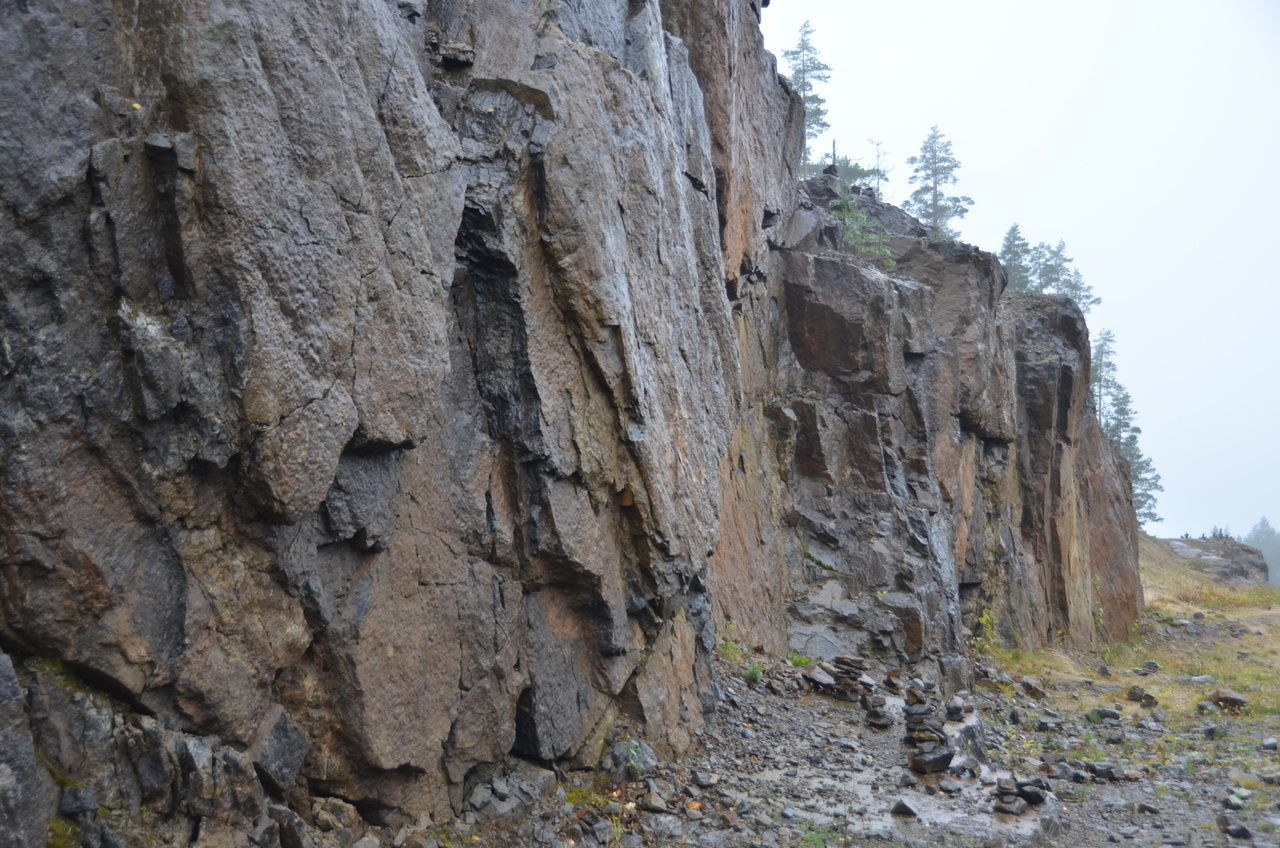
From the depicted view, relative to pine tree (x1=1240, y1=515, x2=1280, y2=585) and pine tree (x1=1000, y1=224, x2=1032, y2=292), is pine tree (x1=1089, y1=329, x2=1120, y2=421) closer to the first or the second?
pine tree (x1=1000, y1=224, x2=1032, y2=292)

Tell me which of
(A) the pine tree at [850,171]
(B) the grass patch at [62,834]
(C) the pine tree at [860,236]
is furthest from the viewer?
(A) the pine tree at [850,171]

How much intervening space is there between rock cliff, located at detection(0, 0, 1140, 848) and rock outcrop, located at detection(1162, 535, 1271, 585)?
40134 mm

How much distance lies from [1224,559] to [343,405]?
51.2 meters

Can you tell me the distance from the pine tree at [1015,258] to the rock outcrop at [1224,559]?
15670mm

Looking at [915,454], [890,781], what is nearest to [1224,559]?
[915,454]

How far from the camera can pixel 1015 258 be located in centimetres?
5209

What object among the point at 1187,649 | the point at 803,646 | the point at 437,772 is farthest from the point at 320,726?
the point at 1187,649

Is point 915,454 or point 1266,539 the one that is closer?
point 915,454

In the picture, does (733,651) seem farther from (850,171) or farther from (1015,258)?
(1015,258)

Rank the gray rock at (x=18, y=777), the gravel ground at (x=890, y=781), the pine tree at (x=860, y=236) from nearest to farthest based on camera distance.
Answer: the gray rock at (x=18, y=777) → the gravel ground at (x=890, y=781) → the pine tree at (x=860, y=236)

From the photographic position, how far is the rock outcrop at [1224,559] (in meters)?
44.8

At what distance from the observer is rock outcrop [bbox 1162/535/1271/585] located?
44.8 metres

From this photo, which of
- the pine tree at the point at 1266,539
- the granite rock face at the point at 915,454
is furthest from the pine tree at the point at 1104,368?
the pine tree at the point at 1266,539

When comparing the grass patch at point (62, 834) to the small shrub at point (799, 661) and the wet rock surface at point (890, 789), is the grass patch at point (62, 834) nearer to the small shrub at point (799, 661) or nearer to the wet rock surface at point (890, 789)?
the wet rock surface at point (890, 789)
